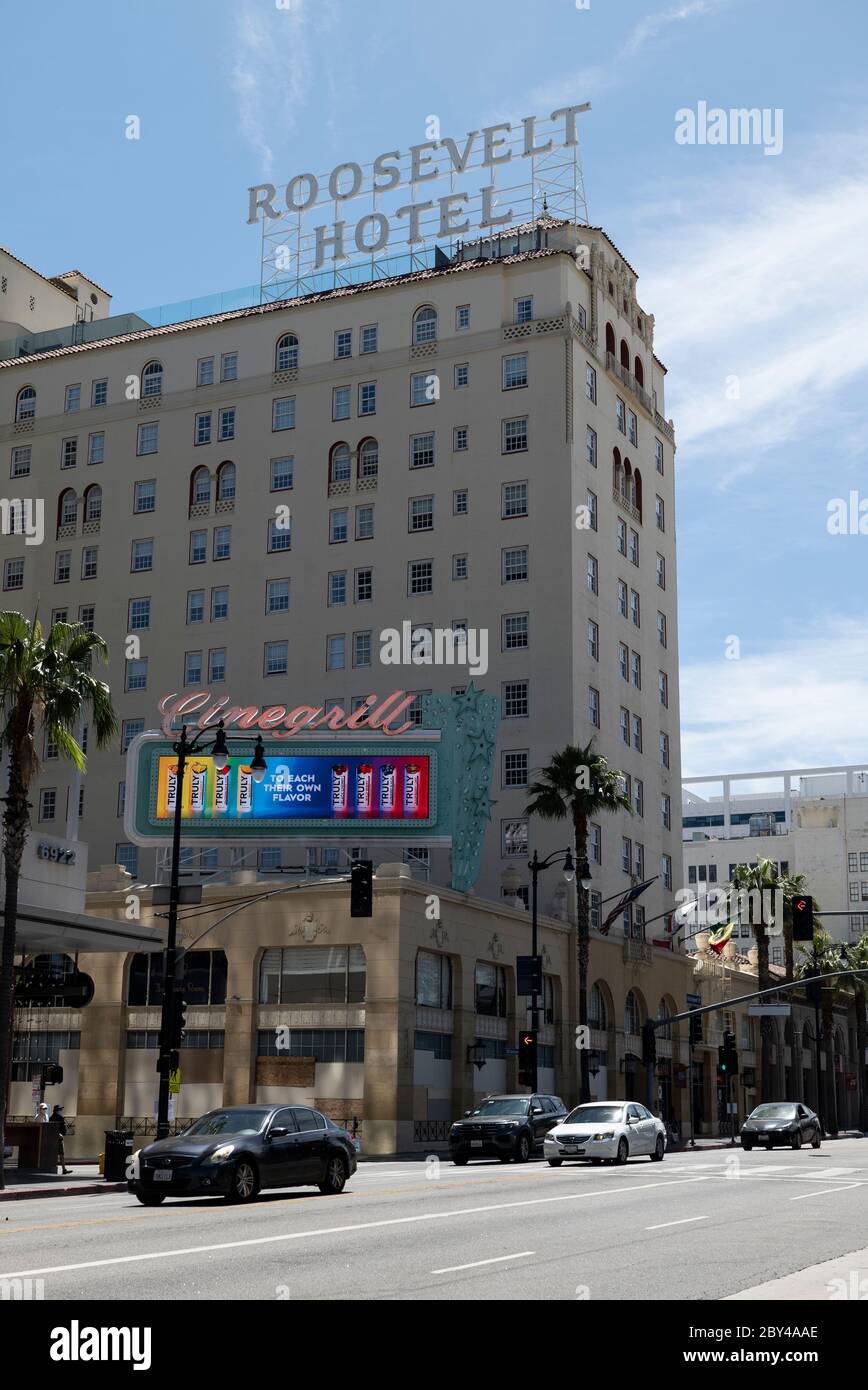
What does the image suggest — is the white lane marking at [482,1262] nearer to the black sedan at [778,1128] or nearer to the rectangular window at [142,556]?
the black sedan at [778,1128]

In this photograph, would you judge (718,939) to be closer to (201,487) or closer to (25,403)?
(201,487)

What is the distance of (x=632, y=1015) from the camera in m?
71.2

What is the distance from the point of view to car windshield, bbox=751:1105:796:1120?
51.8 m

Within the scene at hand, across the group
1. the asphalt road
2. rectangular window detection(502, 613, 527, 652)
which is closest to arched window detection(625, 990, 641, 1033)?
rectangular window detection(502, 613, 527, 652)

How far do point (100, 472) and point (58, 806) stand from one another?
18522 mm

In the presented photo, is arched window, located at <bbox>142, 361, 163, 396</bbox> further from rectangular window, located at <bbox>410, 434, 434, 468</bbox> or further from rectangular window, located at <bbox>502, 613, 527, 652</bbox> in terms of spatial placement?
rectangular window, located at <bbox>502, 613, 527, 652</bbox>

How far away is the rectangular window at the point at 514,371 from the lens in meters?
74.6

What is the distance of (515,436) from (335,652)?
1371 centimetres

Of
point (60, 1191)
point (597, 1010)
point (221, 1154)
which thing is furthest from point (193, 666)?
A: point (221, 1154)

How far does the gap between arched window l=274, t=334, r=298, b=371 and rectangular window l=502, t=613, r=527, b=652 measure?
63.6 ft

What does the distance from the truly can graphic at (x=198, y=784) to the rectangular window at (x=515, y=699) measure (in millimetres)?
17365

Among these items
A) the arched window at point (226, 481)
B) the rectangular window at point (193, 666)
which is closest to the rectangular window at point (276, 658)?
the rectangular window at point (193, 666)
